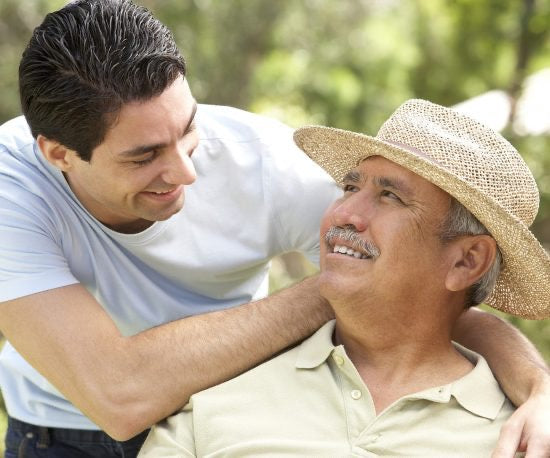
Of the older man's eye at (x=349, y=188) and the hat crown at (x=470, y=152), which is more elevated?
the hat crown at (x=470, y=152)

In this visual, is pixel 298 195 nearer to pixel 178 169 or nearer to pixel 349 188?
pixel 349 188

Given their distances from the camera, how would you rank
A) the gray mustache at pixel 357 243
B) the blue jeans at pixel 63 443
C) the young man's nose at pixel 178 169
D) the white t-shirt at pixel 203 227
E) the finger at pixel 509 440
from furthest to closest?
1. the blue jeans at pixel 63 443
2. the white t-shirt at pixel 203 227
3. the young man's nose at pixel 178 169
4. the gray mustache at pixel 357 243
5. the finger at pixel 509 440

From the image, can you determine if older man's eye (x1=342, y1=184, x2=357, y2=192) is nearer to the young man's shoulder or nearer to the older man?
the older man

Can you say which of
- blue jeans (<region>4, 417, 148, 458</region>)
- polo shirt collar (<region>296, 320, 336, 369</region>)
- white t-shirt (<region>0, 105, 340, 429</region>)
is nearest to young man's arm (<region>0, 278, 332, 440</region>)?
polo shirt collar (<region>296, 320, 336, 369</region>)

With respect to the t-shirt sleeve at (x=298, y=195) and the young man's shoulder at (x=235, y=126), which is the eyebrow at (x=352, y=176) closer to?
the t-shirt sleeve at (x=298, y=195)

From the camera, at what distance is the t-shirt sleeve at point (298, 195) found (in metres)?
3.05

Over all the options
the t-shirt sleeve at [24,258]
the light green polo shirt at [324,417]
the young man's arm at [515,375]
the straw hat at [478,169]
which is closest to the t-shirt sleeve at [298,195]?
the straw hat at [478,169]

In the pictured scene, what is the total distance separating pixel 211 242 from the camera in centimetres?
309

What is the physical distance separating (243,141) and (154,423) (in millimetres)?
914

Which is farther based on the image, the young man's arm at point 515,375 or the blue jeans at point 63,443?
the blue jeans at point 63,443

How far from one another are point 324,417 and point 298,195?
2.34ft

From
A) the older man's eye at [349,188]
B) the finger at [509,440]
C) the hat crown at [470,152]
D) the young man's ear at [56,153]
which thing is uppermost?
the hat crown at [470,152]

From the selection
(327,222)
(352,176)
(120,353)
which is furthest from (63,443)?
(352,176)

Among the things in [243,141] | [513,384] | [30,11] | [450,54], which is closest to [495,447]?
[513,384]
